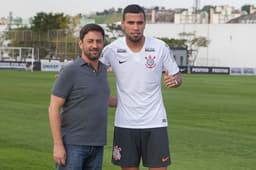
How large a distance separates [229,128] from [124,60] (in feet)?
41.5

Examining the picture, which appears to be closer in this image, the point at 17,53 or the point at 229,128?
the point at 229,128

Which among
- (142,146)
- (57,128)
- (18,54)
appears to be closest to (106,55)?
(142,146)

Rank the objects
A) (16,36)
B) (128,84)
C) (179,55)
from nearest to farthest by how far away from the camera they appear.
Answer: (128,84)
(179,55)
(16,36)

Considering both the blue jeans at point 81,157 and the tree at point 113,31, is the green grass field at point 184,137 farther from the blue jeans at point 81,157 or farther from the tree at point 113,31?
the tree at point 113,31

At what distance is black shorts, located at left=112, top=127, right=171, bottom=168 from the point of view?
24.2 feet

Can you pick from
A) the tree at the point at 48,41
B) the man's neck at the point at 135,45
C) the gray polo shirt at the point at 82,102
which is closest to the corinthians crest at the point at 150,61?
the man's neck at the point at 135,45

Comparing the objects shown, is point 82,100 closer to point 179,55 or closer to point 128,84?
point 128,84

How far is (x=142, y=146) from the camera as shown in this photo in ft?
24.5

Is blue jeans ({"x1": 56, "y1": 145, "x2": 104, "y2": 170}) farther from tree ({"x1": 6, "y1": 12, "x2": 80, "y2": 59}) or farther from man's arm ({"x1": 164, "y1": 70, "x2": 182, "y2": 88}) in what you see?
tree ({"x1": 6, "y1": 12, "x2": 80, "y2": 59})

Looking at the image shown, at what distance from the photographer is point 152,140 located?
739cm

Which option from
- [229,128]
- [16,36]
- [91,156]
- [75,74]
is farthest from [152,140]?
[16,36]

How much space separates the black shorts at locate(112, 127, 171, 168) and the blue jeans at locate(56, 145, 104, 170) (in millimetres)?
637

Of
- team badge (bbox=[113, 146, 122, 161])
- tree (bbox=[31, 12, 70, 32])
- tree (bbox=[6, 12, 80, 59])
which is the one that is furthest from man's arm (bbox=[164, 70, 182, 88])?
tree (bbox=[31, 12, 70, 32])

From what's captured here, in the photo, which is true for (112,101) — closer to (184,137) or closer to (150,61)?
(150,61)
